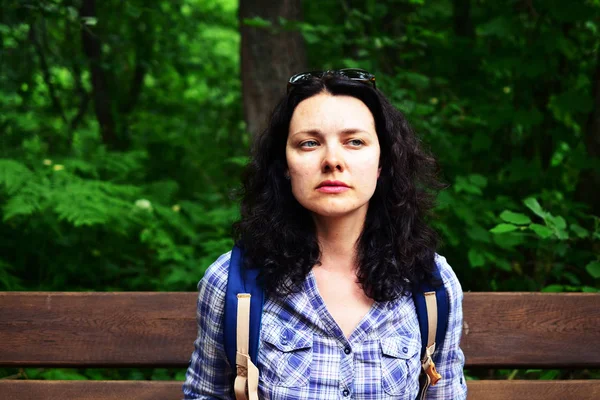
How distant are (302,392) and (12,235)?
318 centimetres

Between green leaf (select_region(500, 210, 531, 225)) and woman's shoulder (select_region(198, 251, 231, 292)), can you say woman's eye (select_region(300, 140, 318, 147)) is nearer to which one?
woman's shoulder (select_region(198, 251, 231, 292))

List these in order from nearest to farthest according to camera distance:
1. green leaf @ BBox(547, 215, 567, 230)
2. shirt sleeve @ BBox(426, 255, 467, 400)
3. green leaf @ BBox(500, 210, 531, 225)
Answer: shirt sleeve @ BBox(426, 255, 467, 400), green leaf @ BBox(500, 210, 531, 225), green leaf @ BBox(547, 215, 567, 230)

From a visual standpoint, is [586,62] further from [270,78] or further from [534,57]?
[270,78]

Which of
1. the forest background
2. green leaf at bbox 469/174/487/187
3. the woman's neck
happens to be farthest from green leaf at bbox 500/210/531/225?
the woman's neck

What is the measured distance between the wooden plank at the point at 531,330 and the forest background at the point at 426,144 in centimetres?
41

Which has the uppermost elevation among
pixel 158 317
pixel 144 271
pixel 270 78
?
pixel 270 78

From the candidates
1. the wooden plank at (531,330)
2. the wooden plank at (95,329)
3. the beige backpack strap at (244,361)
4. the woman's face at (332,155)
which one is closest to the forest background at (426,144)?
the wooden plank at (531,330)

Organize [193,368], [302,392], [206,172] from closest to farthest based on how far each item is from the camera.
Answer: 1. [302,392]
2. [193,368]
3. [206,172]

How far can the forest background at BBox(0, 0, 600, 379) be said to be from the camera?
12.4ft

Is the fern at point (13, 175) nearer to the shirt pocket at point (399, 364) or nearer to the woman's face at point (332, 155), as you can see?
the woman's face at point (332, 155)

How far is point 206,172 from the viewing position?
19.8ft

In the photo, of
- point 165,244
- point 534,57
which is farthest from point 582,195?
point 165,244

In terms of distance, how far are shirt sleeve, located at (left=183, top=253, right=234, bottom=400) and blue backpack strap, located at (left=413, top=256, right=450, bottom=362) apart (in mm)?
614

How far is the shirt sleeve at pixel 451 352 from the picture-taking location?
220cm
